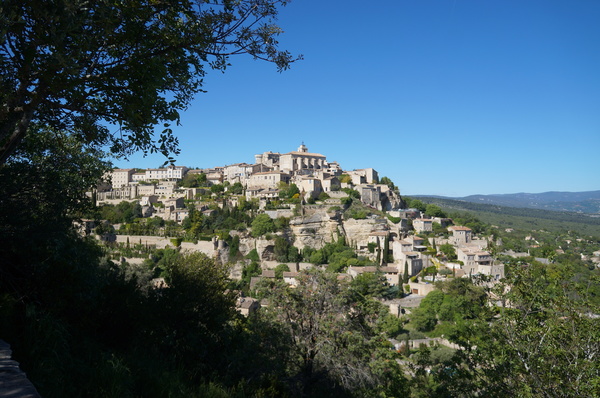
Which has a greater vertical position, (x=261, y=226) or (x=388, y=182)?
(x=388, y=182)

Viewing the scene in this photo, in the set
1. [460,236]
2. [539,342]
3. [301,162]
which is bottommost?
[460,236]

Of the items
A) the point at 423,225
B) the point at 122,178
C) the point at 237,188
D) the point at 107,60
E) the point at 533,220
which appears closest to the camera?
the point at 107,60

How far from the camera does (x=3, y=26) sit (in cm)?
288

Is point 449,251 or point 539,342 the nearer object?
point 539,342

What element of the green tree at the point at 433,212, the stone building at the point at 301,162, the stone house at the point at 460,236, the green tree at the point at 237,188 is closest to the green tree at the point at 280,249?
the green tree at the point at 237,188

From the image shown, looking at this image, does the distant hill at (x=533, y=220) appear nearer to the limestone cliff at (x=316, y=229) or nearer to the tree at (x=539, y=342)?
the limestone cliff at (x=316, y=229)

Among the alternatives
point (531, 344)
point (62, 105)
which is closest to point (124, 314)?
point (62, 105)

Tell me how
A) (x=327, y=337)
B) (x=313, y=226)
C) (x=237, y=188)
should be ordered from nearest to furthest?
(x=327, y=337) < (x=313, y=226) < (x=237, y=188)

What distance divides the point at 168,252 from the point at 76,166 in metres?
32.7

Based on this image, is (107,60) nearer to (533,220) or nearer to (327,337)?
(327,337)

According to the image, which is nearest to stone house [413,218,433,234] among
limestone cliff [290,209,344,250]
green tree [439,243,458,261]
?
green tree [439,243,458,261]

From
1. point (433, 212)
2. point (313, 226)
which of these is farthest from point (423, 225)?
point (313, 226)

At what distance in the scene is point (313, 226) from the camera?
144 feet

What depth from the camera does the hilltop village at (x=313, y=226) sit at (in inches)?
1454
